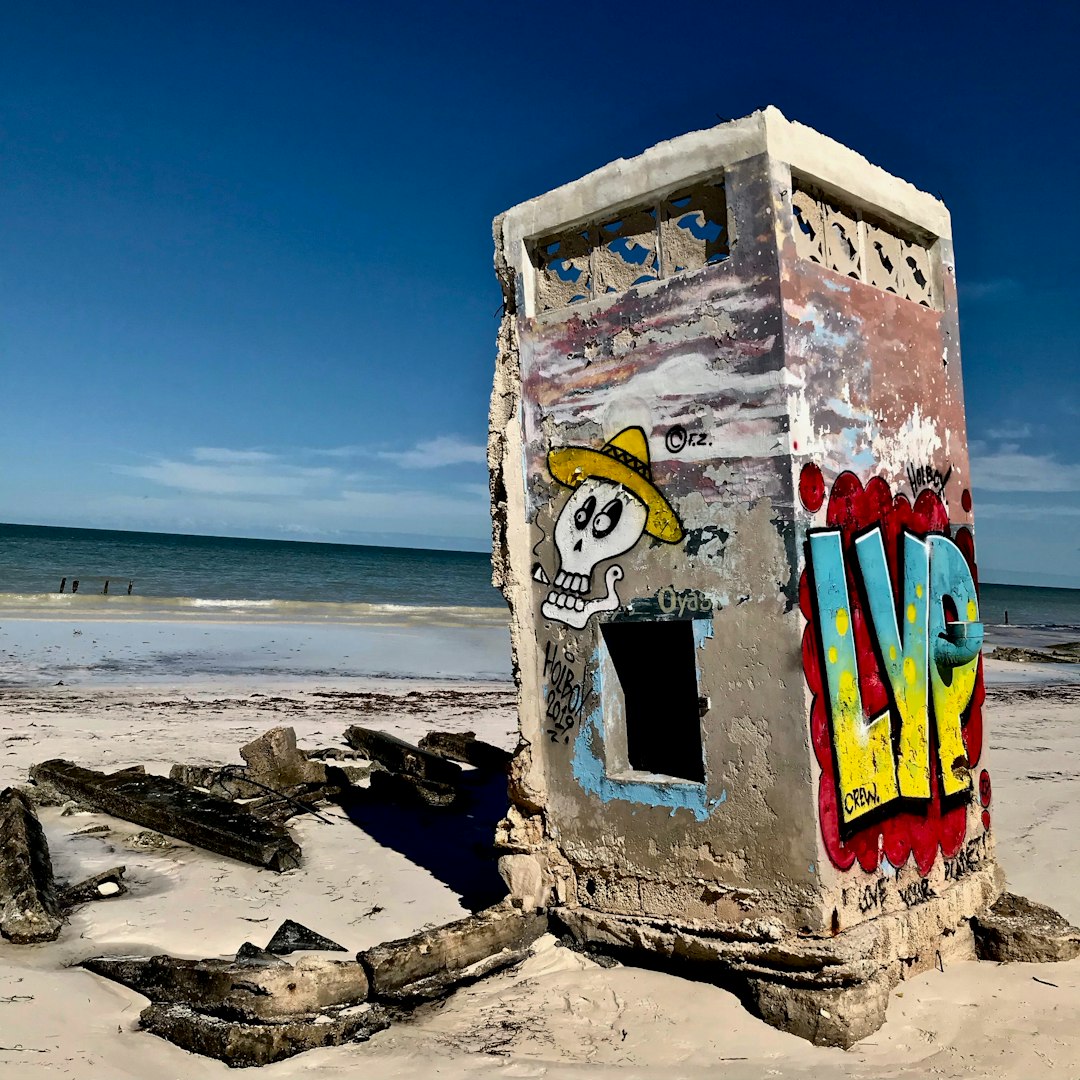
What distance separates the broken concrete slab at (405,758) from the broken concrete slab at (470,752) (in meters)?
0.25

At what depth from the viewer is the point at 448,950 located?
16.1 ft

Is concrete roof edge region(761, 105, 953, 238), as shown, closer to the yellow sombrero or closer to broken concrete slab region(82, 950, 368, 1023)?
the yellow sombrero

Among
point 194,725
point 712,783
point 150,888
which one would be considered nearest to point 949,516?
point 712,783

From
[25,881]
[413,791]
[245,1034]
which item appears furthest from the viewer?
[413,791]

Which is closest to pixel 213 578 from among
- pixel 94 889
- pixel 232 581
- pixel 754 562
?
pixel 232 581

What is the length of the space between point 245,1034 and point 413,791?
15.1 ft

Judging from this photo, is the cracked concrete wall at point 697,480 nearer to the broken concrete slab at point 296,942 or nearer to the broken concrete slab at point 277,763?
the broken concrete slab at point 296,942

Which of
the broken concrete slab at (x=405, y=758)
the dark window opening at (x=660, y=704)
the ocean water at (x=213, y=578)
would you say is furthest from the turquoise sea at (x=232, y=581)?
the dark window opening at (x=660, y=704)

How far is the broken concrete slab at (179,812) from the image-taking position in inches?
266

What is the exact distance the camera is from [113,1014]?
14.2ft

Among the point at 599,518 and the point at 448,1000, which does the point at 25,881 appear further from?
the point at 599,518

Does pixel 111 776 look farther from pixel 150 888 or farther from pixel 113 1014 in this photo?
pixel 113 1014

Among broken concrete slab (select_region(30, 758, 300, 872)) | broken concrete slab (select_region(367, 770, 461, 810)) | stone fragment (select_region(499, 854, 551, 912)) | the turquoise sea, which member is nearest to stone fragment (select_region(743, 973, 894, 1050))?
stone fragment (select_region(499, 854, 551, 912))

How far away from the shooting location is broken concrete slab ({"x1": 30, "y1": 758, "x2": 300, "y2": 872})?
675cm
